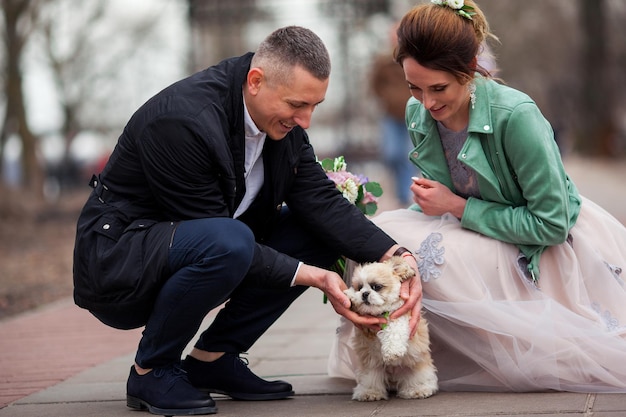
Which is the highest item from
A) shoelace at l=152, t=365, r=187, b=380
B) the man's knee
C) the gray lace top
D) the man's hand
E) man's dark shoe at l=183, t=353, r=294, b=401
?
the gray lace top

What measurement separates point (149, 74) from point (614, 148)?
1397 centimetres

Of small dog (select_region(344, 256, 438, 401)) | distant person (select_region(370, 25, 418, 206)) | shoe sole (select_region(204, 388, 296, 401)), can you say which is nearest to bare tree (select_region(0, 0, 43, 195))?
distant person (select_region(370, 25, 418, 206))

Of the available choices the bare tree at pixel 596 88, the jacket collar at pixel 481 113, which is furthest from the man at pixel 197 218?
the bare tree at pixel 596 88

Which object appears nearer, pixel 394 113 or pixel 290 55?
pixel 290 55

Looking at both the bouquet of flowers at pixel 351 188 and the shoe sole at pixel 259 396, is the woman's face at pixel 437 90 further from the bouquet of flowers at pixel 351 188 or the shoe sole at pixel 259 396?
the shoe sole at pixel 259 396

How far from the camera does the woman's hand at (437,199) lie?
3889 millimetres

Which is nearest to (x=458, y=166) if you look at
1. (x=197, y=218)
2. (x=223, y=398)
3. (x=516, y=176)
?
(x=516, y=176)

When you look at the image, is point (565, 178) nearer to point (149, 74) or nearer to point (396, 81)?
point (396, 81)

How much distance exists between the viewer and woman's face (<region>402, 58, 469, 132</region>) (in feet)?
12.1

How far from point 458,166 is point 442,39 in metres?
0.58

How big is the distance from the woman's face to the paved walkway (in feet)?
3.71

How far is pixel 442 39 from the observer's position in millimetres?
3629

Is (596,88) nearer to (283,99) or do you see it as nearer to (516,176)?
(516,176)

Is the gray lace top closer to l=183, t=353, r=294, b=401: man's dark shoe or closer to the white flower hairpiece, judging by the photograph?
the white flower hairpiece
